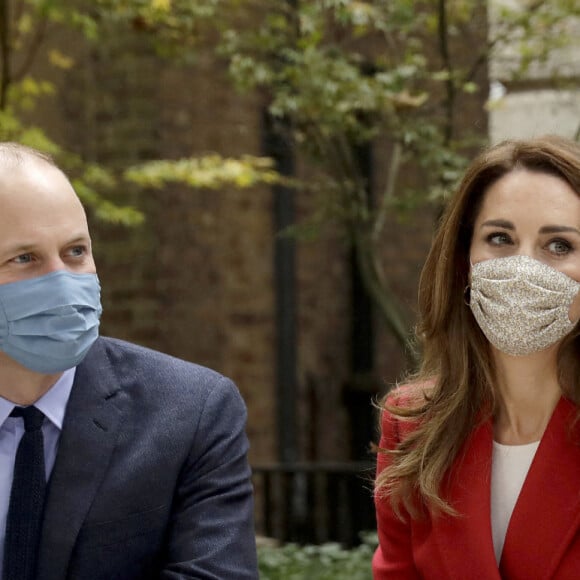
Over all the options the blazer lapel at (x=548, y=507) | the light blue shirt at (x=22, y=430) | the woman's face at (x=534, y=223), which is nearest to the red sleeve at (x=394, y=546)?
the blazer lapel at (x=548, y=507)

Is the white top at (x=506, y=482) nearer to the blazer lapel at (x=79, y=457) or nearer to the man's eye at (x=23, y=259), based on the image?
the blazer lapel at (x=79, y=457)

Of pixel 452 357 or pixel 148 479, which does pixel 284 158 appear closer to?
pixel 452 357

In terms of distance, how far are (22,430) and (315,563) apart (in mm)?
2797

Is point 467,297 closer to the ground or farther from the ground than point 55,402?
farther from the ground

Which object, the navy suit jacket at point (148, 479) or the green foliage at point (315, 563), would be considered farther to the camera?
the green foliage at point (315, 563)

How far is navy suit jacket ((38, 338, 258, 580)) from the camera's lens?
7.83ft

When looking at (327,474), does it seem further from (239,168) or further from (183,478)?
(183,478)

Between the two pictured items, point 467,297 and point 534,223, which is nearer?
point 534,223

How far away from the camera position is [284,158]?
7906mm

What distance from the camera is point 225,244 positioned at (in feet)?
26.2

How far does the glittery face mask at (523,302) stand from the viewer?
2287mm

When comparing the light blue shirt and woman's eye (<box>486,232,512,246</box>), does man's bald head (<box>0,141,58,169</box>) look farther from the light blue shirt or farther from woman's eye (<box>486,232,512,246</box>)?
woman's eye (<box>486,232,512,246</box>)

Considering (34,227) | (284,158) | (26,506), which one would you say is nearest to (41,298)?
(34,227)

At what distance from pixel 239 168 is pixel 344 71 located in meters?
0.76
